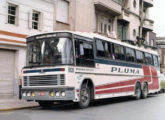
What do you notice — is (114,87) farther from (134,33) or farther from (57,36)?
(134,33)

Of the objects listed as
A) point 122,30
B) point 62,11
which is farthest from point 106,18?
point 62,11

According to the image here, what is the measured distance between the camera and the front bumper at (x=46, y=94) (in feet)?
Answer: 44.5

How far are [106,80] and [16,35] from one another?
6107mm

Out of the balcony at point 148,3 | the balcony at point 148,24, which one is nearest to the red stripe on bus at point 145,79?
the balcony at point 148,24

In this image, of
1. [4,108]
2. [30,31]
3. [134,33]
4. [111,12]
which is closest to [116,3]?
[111,12]

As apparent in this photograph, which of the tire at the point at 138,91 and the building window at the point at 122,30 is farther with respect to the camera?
the building window at the point at 122,30

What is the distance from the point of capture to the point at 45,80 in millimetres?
14070

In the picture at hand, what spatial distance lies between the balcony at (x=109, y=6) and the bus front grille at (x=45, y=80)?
15.6 m

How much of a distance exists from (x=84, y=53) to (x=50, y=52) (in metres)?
1.60

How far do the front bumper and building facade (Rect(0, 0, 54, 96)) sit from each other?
16.5ft

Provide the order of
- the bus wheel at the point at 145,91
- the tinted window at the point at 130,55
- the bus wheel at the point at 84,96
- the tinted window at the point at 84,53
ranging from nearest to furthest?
the tinted window at the point at 84,53 < the bus wheel at the point at 84,96 < the tinted window at the point at 130,55 < the bus wheel at the point at 145,91

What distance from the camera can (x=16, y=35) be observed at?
64.5 feet

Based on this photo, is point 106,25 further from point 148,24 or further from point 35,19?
point 35,19

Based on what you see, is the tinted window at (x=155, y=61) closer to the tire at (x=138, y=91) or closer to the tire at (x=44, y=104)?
the tire at (x=138, y=91)
